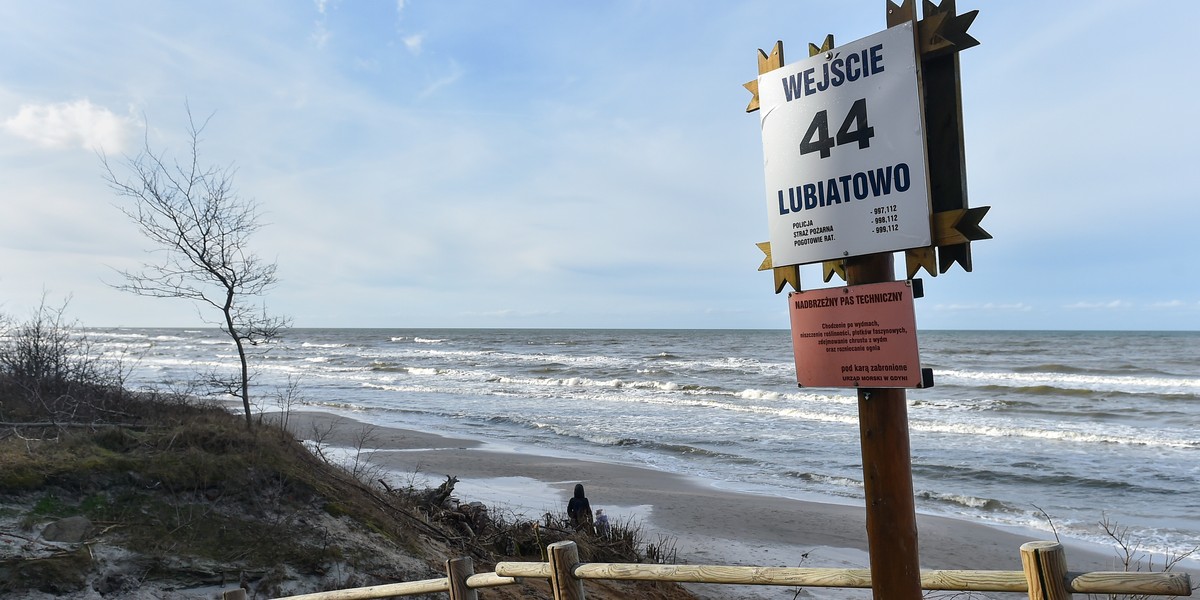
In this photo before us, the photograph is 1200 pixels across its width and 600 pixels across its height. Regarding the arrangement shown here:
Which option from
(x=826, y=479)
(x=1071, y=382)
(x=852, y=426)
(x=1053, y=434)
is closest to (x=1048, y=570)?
(x=826, y=479)

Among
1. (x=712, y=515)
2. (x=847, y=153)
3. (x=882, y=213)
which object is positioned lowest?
(x=712, y=515)

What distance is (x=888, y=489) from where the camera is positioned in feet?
8.92

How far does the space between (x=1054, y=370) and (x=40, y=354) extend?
42.5m

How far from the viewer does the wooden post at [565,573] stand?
356 centimetres

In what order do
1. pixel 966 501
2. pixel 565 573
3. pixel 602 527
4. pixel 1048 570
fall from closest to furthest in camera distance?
1. pixel 1048 570
2. pixel 565 573
3. pixel 602 527
4. pixel 966 501

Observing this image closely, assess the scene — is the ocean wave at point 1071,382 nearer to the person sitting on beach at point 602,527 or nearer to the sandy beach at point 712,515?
the sandy beach at point 712,515

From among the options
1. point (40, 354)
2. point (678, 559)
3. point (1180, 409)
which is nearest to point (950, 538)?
point (678, 559)

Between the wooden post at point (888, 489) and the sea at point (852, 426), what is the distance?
18.3 feet

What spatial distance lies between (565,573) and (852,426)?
1816 centimetres

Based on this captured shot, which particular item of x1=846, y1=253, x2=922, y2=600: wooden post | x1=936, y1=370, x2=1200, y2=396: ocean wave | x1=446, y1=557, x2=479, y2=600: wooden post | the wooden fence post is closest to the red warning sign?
x1=846, y1=253, x2=922, y2=600: wooden post

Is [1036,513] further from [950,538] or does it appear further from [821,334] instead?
[821,334]

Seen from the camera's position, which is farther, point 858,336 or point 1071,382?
point 1071,382

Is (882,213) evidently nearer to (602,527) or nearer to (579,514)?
(602,527)

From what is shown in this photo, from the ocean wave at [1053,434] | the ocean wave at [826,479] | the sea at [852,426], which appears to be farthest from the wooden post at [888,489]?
the ocean wave at [1053,434]
